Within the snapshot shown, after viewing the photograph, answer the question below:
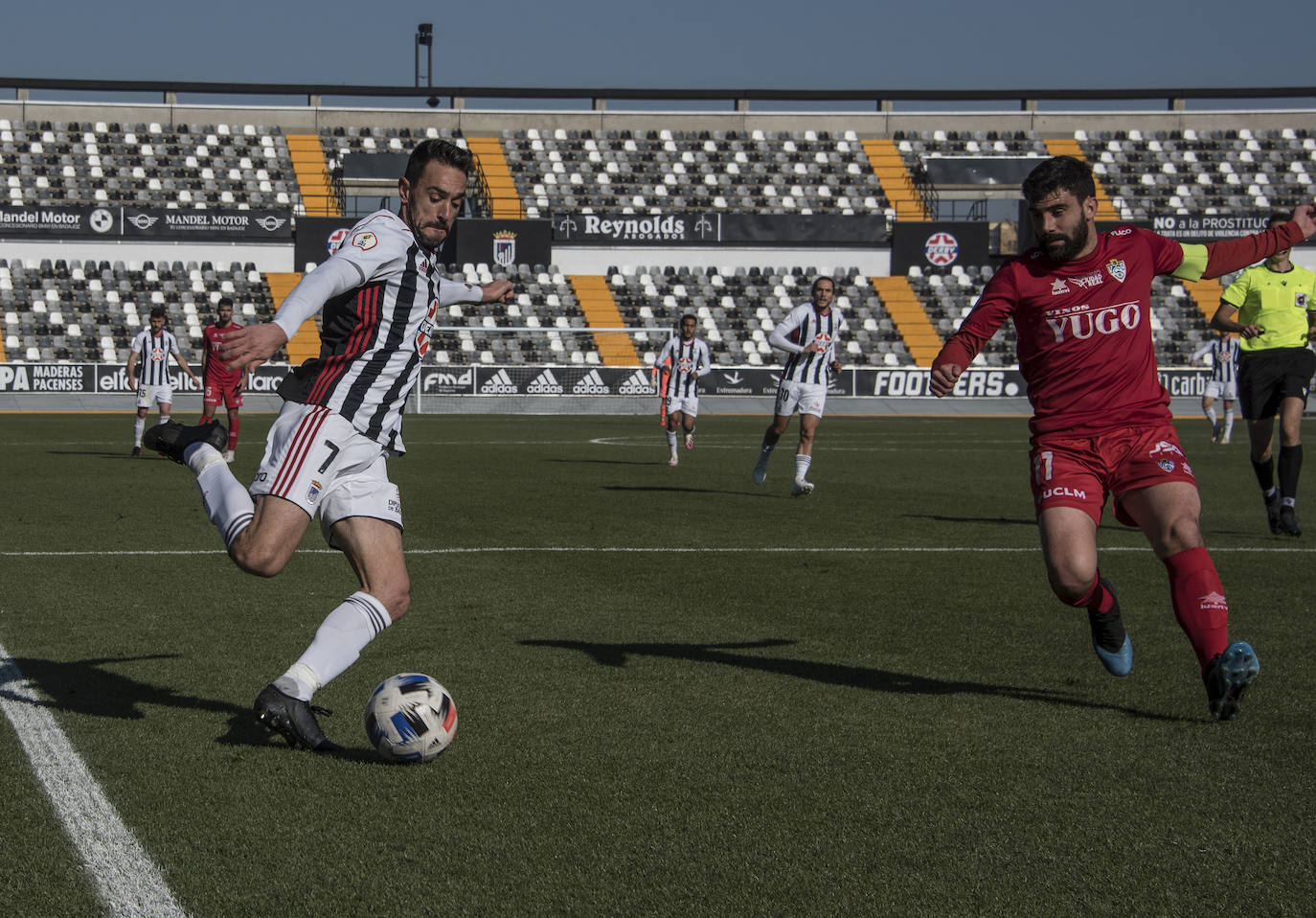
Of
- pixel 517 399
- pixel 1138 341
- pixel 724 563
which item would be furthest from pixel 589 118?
pixel 1138 341

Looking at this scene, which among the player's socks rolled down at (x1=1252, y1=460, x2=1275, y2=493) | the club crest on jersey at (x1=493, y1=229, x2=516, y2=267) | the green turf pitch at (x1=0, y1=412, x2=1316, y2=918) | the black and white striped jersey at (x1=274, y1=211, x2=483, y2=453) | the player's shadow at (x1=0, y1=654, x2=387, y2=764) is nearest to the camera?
the green turf pitch at (x1=0, y1=412, x2=1316, y2=918)

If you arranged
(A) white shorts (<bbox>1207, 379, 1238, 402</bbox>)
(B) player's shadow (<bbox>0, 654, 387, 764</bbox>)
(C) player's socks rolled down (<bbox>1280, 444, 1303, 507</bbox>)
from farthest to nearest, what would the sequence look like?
1. (A) white shorts (<bbox>1207, 379, 1238, 402</bbox>)
2. (C) player's socks rolled down (<bbox>1280, 444, 1303, 507</bbox>)
3. (B) player's shadow (<bbox>0, 654, 387, 764</bbox>)

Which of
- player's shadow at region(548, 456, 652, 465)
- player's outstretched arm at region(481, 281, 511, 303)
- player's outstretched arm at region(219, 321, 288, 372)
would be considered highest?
player's outstretched arm at region(481, 281, 511, 303)

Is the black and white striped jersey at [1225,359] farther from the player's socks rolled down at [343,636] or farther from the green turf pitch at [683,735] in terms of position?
the player's socks rolled down at [343,636]

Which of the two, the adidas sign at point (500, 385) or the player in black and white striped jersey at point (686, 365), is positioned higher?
the player in black and white striped jersey at point (686, 365)

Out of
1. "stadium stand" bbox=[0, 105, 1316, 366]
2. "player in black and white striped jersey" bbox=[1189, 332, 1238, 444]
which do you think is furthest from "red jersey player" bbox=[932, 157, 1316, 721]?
"stadium stand" bbox=[0, 105, 1316, 366]

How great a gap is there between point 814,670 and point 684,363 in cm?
1410

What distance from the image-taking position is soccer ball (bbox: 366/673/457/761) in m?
4.40

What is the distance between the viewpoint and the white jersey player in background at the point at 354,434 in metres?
4.57

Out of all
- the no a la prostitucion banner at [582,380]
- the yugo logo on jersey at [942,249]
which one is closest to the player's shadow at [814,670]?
the no a la prostitucion banner at [582,380]

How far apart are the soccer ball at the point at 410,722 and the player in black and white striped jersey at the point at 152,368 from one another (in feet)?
51.5

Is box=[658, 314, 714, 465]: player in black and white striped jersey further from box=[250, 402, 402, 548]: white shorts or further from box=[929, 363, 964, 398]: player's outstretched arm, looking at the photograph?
box=[250, 402, 402, 548]: white shorts

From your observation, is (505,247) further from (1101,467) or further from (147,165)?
(1101,467)

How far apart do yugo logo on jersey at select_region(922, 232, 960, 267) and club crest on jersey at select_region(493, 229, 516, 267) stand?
13241 mm
